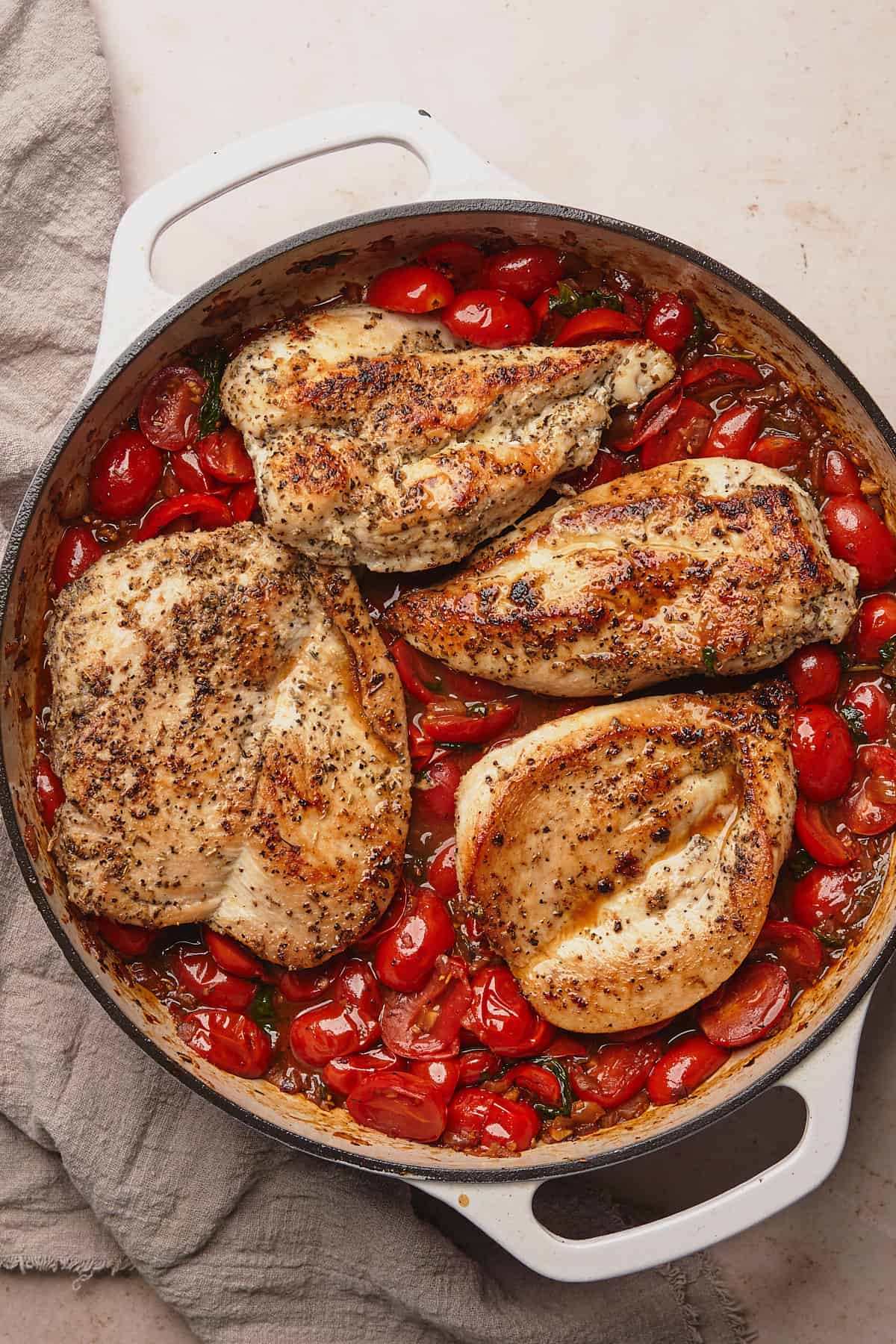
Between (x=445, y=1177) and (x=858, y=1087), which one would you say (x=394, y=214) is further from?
(x=858, y=1087)

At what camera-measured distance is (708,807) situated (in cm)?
352

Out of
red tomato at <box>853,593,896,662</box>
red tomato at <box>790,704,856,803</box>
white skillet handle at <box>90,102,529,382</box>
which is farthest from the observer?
red tomato at <box>853,593,896,662</box>

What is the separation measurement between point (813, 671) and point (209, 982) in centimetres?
229

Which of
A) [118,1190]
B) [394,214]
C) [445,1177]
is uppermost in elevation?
[394,214]

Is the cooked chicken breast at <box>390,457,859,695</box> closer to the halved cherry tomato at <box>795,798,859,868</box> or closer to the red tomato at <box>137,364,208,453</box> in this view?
the halved cherry tomato at <box>795,798,859,868</box>

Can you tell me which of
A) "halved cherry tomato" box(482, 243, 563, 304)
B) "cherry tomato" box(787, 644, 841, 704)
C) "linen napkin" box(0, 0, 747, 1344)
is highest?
"halved cherry tomato" box(482, 243, 563, 304)

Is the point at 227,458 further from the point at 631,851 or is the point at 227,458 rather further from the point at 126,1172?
the point at 126,1172

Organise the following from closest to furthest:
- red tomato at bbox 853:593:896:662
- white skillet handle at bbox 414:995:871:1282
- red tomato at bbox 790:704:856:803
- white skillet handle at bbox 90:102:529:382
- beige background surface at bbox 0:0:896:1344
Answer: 1. white skillet handle at bbox 414:995:871:1282
2. white skillet handle at bbox 90:102:529:382
3. red tomato at bbox 790:704:856:803
4. red tomato at bbox 853:593:896:662
5. beige background surface at bbox 0:0:896:1344

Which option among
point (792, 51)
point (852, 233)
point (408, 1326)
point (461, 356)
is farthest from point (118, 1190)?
point (792, 51)

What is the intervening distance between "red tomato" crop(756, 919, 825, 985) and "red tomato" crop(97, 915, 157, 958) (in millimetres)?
2082

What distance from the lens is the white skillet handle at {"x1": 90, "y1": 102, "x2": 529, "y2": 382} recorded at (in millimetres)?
3361

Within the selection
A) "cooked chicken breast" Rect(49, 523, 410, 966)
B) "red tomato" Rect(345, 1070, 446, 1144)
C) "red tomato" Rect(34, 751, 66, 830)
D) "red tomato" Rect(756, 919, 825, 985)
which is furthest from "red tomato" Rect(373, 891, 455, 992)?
"red tomato" Rect(34, 751, 66, 830)

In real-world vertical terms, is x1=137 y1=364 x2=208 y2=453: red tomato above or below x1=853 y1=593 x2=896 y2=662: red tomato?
below

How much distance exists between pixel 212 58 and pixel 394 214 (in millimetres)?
1341
